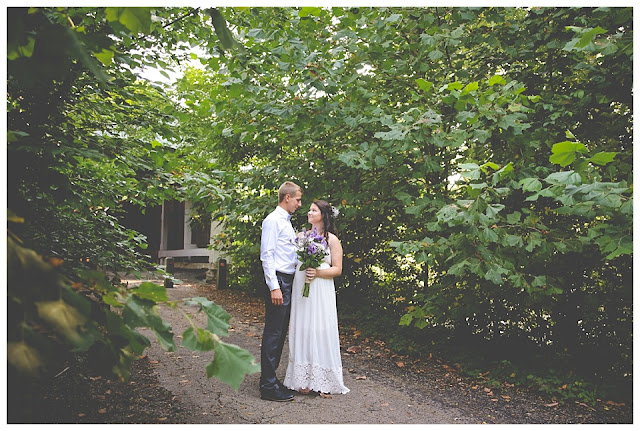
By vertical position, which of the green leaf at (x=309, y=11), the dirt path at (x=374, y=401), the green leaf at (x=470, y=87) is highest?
the green leaf at (x=309, y=11)

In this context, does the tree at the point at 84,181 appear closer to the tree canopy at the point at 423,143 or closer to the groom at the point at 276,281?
the tree canopy at the point at 423,143

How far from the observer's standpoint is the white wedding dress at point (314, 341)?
4816 millimetres

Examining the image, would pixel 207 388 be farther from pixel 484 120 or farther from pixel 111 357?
pixel 484 120

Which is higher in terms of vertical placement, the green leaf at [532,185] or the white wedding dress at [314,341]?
the green leaf at [532,185]

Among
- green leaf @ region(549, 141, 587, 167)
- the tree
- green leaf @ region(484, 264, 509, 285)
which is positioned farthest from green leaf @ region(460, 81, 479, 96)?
the tree

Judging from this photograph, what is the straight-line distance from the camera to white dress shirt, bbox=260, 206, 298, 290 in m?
4.64

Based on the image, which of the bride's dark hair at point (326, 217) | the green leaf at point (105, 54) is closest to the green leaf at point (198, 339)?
the green leaf at point (105, 54)

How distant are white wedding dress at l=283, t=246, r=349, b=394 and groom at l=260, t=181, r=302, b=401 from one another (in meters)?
0.12

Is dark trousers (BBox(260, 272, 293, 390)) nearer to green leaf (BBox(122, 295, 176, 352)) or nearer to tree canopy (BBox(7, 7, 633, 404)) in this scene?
tree canopy (BBox(7, 7, 633, 404))

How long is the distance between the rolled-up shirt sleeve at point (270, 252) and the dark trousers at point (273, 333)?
15 centimetres

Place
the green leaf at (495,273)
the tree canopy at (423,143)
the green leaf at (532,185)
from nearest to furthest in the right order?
the green leaf at (532,185), the tree canopy at (423,143), the green leaf at (495,273)

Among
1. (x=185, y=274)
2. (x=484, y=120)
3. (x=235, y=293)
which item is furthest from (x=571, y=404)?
(x=185, y=274)
